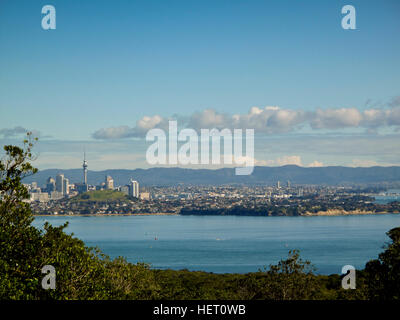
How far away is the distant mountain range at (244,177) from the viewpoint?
166000mm

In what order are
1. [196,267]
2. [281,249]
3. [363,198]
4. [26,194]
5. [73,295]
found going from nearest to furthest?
1. [73,295]
2. [26,194]
3. [196,267]
4. [281,249]
5. [363,198]

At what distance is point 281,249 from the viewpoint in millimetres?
55094

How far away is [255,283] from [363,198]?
4395 inches

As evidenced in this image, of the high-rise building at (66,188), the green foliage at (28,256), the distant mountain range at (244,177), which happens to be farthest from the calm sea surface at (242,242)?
the distant mountain range at (244,177)

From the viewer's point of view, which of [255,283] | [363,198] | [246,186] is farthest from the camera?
[246,186]

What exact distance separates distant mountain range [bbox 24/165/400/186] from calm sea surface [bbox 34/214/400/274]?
241 feet

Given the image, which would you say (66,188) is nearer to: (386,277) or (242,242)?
(242,242)

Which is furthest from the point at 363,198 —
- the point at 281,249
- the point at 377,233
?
the point at 281,249

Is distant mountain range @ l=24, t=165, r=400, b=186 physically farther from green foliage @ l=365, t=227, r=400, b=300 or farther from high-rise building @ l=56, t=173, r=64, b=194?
green foliage @ l=365, t=227, r=400, b=300

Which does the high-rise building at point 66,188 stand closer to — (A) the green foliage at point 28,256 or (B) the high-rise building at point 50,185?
(B) the high-rise building at point 50,185

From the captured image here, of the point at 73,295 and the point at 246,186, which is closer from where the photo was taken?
the point at 73,295
